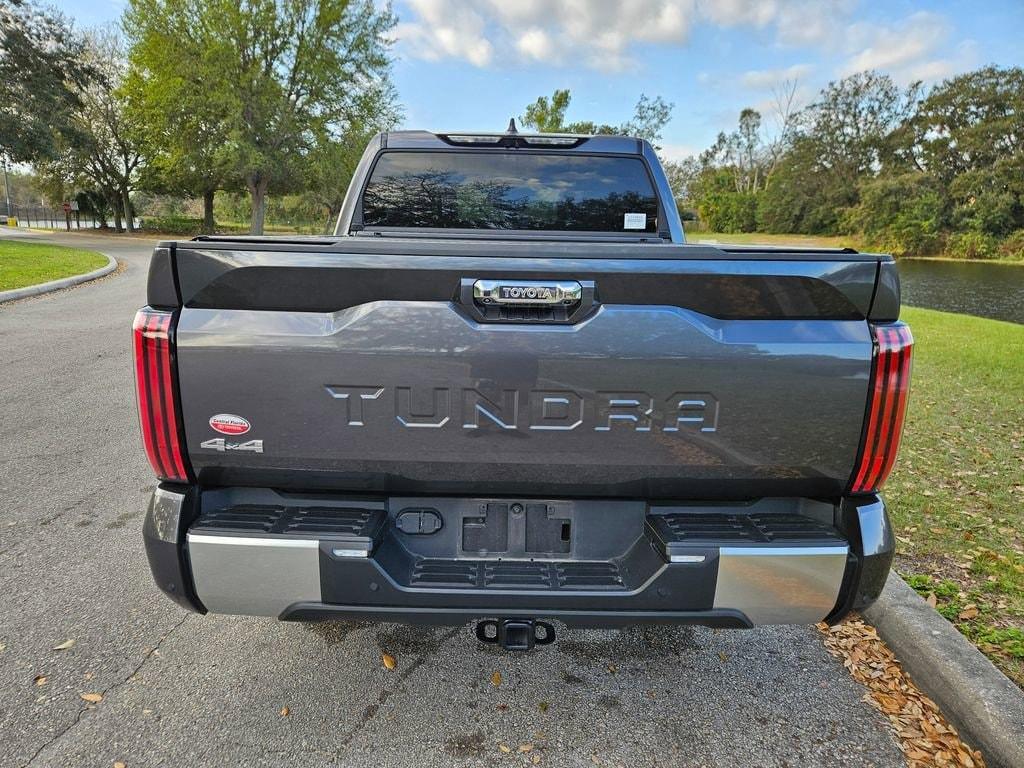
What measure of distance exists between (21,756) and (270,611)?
3.30 feet

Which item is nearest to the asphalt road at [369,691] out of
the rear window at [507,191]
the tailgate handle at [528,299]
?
the tailgate handle at [528,299]

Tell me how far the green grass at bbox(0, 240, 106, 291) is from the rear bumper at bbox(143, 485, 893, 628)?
13.9 metres

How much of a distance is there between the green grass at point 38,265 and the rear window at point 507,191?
1265cm

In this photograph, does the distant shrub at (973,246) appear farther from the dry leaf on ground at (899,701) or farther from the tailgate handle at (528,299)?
the tailgate handle at (528,299)

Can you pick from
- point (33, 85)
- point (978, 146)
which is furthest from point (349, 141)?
point (978, 146)

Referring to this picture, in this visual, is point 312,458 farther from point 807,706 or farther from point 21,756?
point 807,706

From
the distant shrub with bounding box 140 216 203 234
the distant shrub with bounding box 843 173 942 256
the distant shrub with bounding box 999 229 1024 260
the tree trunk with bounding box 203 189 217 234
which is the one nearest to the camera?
the tree trunk with bounding box 203 189 217 234

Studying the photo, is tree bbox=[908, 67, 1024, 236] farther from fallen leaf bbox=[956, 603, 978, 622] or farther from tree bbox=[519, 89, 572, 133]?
fallen leaf bbox=[956, 603, 978, 622]

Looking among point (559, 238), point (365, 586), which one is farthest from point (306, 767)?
point (559, 238)

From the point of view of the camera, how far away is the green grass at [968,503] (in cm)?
299

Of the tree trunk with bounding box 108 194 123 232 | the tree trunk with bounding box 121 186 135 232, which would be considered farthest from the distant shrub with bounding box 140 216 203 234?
the tree trunk with bounding box 121 186 135 232

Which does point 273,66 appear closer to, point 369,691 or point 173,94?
point 173,94

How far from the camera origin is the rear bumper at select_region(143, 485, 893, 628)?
1898mm

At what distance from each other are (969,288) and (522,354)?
34683 millimetres
